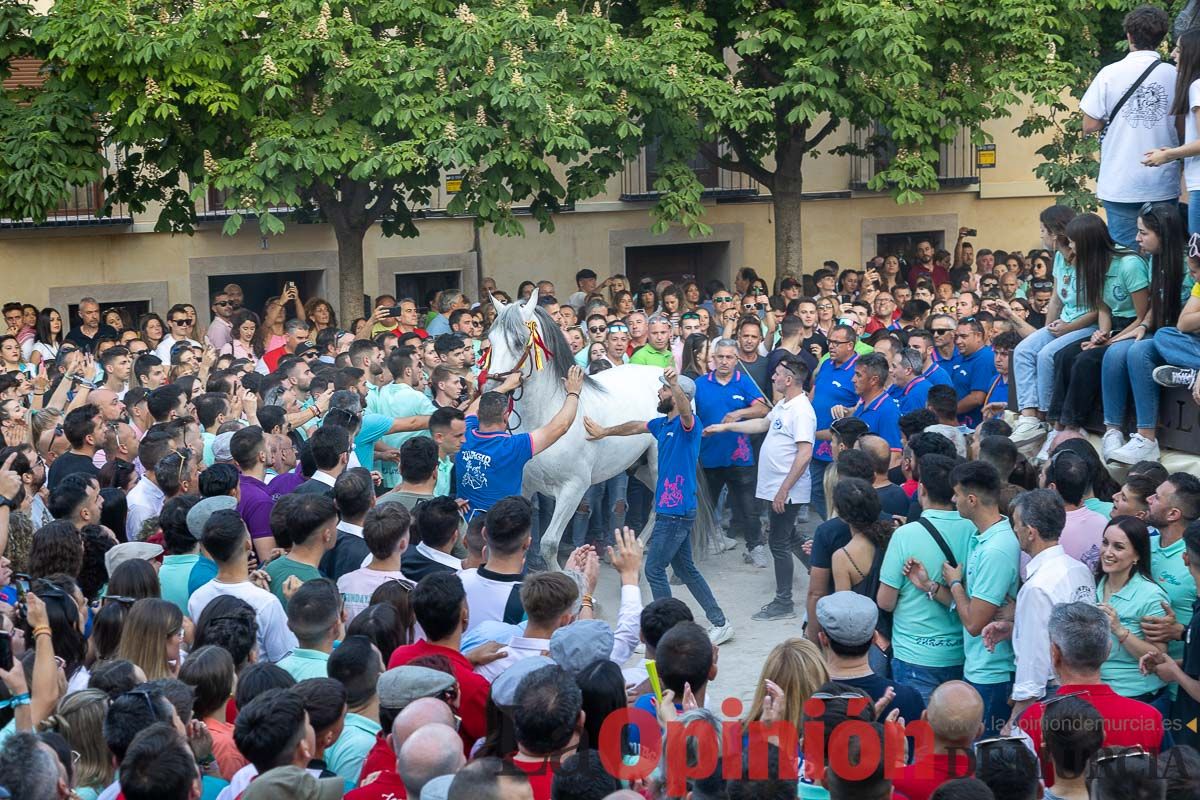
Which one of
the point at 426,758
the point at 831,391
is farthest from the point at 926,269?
the point at 426,758

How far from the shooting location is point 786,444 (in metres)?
9.64

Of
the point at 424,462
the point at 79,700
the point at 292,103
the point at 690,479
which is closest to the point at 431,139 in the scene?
the point at 292,103

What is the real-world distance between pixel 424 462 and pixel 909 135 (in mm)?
10836

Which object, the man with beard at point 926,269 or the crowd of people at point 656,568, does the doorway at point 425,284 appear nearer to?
the man with beard at point 926,269

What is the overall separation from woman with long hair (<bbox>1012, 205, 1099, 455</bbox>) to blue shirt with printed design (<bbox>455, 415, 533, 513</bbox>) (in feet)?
9.56

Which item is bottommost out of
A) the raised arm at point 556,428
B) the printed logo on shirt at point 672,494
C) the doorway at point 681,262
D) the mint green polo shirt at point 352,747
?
the mint green polo shirt at point 352,747

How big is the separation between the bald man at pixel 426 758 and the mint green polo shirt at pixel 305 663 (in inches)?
43.0

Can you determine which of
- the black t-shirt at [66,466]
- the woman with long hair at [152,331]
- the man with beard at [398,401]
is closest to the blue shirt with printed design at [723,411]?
the man with beard at [398,401]

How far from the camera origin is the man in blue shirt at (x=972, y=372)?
33.5 feet

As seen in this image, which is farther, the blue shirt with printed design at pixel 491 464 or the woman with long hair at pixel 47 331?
the woman with long hair at pixel 47 331

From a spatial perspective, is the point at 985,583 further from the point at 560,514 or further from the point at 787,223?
the point at 787,223

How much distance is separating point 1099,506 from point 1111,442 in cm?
121

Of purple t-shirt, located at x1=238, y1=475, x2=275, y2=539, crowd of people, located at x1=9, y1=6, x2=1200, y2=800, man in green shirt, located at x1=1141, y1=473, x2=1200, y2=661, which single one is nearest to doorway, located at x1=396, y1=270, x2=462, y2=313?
crowd of people, located at x1=9, y1=6, x2=1200, y2=800

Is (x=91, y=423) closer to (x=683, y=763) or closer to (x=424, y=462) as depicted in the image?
(x=424, y=462)
